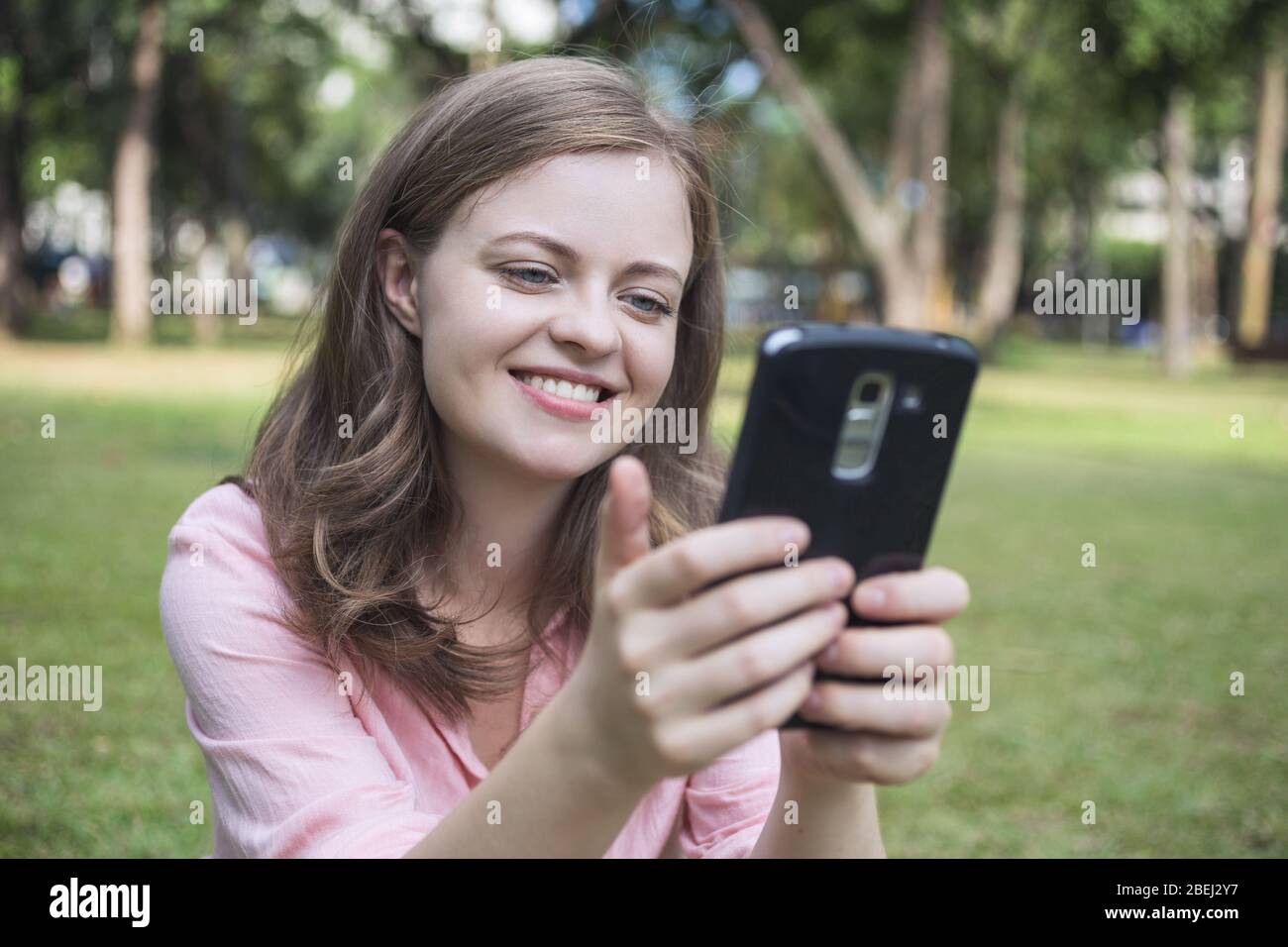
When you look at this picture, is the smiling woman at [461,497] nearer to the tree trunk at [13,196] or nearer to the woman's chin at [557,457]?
the woman's chin at [557,457]

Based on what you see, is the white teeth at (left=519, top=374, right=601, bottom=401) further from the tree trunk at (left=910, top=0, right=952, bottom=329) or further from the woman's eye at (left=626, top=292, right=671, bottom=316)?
the tree trunk at (left=910, top=0, right=952, bottom=329)

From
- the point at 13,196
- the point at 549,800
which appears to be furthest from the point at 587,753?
the point at 13,196

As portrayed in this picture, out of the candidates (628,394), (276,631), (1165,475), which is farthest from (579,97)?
(1165,475)

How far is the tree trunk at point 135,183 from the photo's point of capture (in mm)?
22391

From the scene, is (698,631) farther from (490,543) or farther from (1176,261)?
(1176,261)

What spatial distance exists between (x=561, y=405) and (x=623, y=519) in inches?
29.5

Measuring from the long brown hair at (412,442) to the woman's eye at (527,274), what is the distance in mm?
167

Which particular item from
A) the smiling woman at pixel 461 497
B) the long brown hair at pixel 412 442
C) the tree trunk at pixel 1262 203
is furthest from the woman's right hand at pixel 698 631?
the tree trunk at pixel 1262 203

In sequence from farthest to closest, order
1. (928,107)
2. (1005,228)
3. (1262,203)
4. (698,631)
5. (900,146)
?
(1005,228)
(1262,203)
(900,146)
(928,107)
(698,631)

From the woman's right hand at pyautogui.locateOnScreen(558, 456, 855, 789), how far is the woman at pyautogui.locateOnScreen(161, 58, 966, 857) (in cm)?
2

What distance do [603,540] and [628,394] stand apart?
2.62 ft

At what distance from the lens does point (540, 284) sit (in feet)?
5.90

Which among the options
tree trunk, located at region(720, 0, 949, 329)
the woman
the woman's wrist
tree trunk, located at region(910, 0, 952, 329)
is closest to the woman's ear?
the woman

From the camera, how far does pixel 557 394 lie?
5.97ft
